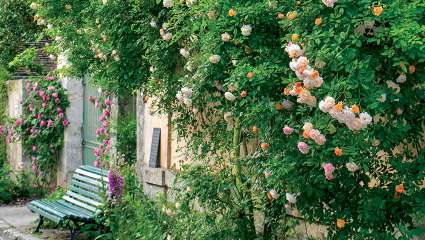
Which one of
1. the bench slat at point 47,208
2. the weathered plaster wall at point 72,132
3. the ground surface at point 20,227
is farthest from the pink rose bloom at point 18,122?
the bench slat at point 47,208

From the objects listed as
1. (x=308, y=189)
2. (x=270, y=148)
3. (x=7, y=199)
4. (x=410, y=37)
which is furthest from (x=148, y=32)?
(x=7, y=199)

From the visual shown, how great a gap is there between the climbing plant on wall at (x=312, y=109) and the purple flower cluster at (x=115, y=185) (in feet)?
5.44

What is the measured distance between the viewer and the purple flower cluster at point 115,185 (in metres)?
7.58

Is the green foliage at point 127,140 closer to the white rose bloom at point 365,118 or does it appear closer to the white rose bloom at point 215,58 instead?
the white rose bloom at point 215,58

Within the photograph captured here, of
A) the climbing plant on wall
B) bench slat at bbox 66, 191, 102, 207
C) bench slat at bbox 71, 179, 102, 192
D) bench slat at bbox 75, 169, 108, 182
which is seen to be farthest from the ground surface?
the climbing plant on wall

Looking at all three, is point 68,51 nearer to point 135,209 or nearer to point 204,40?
point 135,209

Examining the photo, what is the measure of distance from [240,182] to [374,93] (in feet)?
7.01

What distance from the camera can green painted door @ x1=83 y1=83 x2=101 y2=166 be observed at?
11.6m

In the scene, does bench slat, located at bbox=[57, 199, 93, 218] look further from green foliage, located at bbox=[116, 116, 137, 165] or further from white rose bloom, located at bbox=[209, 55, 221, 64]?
white rose bloom, located at bbox=[209, 55, 221, 64]

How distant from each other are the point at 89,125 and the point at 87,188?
2865mm

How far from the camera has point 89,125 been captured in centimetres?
1191

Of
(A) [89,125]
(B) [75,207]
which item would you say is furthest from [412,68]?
(A) [89,125]

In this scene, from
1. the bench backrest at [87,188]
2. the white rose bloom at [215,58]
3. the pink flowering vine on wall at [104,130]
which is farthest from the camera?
the pink flowering vine on wall at [104,130]

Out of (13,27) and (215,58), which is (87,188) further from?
(13,27)
